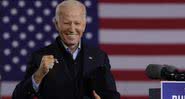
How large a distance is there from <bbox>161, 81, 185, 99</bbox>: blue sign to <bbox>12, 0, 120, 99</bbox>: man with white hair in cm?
28

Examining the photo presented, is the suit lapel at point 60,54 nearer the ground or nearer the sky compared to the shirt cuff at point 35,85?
nearer the sky

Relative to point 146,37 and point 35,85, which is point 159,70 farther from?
point 146,37

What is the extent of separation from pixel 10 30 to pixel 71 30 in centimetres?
158

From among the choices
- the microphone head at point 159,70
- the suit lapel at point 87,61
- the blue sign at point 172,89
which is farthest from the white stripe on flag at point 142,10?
the blue sign at point 172,89

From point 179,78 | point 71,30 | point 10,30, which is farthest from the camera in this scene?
point 10,30

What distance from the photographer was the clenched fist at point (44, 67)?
58.8 inches

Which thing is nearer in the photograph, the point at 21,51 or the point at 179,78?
the point at 179,78

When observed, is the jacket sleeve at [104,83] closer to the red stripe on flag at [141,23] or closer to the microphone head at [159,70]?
the microphone head at [159,70]

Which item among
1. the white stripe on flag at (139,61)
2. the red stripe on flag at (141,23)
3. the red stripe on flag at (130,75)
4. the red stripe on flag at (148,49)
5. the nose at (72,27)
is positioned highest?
the nose at (72,27)

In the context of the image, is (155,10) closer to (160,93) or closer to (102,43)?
(102,43)

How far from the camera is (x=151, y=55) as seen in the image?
10.6 ft

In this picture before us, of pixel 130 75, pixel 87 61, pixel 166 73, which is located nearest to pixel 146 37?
pixel 130 75

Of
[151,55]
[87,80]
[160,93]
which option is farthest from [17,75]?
[160,93]

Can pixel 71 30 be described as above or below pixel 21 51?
above
